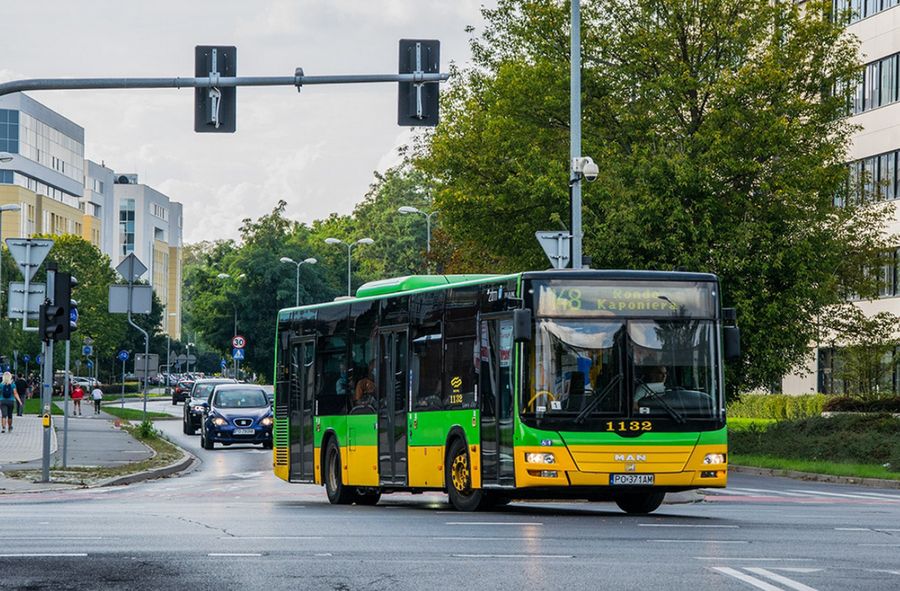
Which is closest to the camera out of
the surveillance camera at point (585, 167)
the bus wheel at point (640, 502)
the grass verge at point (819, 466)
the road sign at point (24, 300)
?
the bus wheel at point (640, 502)

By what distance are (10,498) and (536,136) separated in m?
28.5

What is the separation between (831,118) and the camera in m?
50.1

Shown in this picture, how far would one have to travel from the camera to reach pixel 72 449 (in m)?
41.8

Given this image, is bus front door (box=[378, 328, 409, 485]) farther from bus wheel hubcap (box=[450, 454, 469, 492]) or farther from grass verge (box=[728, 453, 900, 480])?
grass verge (box=[728, 453, 900, 480])

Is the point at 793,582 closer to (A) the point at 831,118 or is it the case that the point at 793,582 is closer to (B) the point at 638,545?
(B) the point at 638,545

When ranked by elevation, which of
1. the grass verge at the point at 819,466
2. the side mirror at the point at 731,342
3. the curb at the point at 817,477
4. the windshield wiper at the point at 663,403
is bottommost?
the curb at the point at 817,477

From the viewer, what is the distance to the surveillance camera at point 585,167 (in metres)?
32.3

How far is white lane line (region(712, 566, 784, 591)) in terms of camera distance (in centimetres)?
1177

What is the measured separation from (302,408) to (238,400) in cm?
2121

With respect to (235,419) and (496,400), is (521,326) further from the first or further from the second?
(235,419)

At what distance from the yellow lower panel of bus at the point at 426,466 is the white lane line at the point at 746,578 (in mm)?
8795

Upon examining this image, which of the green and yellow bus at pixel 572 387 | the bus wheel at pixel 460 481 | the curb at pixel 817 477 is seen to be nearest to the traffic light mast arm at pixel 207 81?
the green and yellow bus at pixel 572 387

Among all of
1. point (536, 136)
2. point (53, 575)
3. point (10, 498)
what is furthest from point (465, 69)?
point (53, 575)

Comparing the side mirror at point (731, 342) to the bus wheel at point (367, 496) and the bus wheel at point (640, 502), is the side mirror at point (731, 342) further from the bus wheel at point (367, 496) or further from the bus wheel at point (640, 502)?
the bus wheel at point (367, 496)
